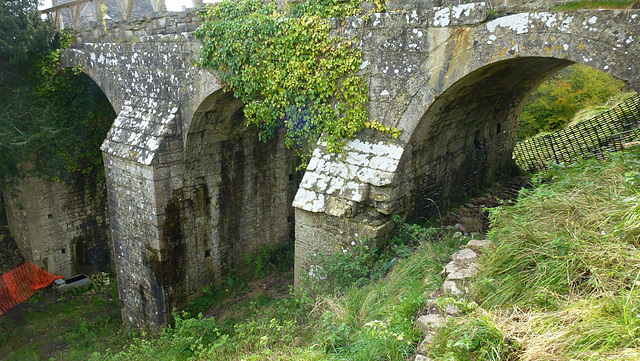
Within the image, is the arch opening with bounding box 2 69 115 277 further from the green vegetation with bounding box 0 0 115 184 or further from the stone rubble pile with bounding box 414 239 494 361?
the stone rubble pile with bounding box 414 239 494 361

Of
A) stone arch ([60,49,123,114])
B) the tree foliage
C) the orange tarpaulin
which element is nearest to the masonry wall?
the orange tarpaulin

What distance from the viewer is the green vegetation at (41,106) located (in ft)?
29.7

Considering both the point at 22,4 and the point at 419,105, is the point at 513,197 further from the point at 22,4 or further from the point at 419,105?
the point at 22,4

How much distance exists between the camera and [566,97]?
514 inches

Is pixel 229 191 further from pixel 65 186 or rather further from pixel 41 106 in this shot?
pixel 65 186

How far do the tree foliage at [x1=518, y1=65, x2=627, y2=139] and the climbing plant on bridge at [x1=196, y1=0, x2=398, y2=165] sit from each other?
9756mm

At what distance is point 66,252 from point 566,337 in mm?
11681

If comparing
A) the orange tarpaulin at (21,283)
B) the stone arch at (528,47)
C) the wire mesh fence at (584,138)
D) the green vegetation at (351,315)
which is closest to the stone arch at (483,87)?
the stone arch at (528,47)

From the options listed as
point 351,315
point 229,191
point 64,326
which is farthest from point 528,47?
point 64,326

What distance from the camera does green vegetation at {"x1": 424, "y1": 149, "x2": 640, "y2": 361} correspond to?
2.57 meters

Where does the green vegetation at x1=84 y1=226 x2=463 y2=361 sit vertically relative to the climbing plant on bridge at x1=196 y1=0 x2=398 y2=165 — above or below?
below

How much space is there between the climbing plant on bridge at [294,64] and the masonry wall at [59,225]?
658cm

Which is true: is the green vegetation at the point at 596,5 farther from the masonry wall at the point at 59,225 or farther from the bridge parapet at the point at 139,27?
the masonry wall at the point at 59,225

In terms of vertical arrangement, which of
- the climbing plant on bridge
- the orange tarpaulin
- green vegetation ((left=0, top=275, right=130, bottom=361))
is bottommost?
green vegetation ((left=0, top=275, right=130, bottom=361))
